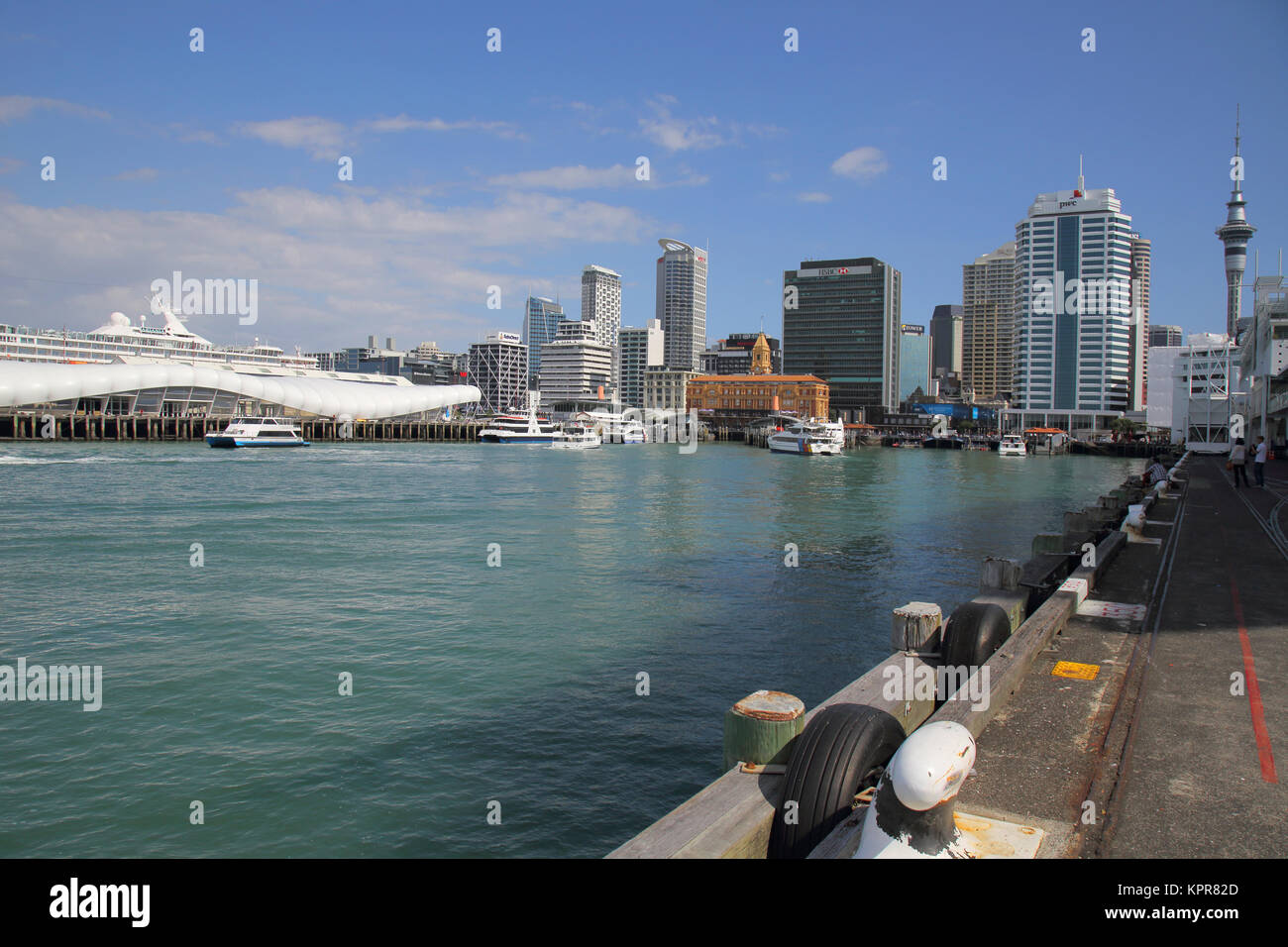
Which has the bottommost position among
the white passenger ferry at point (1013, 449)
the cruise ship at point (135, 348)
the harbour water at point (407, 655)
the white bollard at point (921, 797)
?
the harbour water at point (407, 655)

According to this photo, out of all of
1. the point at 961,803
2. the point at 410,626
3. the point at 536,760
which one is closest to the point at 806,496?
the point at 410,626

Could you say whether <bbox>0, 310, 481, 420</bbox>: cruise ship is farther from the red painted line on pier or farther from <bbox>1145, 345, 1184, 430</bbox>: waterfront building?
<bbox>1145, 345, 1184, 430</bbox>: waterfront building

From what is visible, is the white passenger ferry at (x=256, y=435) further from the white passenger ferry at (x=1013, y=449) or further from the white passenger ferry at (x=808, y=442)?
the white passenger ferry at (x=1013, y=449)

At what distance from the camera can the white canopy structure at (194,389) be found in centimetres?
8694

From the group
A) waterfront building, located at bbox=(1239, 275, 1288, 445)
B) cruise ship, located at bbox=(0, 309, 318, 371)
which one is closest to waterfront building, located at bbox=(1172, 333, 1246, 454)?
waterfront building, located at bbox=(1239, 275, 1288, 445)

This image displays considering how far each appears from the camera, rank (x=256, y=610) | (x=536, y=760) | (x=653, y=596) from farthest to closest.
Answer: (x=653, y=596) → (x=256, y=610) → (x=536, y=760)

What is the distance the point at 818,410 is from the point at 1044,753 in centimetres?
18297

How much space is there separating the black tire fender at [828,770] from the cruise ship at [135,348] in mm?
142080

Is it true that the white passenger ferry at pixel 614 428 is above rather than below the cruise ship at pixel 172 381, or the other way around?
below

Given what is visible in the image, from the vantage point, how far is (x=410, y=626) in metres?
16.1

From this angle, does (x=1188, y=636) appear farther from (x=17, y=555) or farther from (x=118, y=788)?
(x=17, y=555)

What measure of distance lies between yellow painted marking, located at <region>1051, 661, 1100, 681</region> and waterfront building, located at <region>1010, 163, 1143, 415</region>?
619ft

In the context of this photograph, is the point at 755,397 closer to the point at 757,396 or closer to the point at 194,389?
the point at 757,396

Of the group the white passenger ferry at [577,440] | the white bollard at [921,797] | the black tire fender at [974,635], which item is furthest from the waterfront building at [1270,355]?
the white passenger ferry at [577,440]
